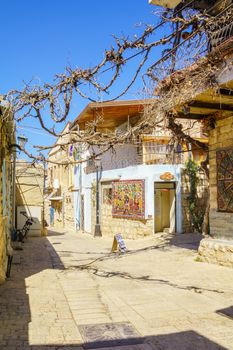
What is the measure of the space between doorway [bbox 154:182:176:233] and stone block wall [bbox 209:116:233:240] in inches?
279

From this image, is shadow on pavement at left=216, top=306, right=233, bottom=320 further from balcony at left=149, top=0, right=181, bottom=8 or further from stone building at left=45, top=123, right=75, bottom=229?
stone building at left=45, top=123, right=75, bottom=229

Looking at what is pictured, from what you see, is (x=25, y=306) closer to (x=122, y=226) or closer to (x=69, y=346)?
(x=69, y=346)

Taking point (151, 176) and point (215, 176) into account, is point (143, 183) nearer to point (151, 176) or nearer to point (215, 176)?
point (151, 176)

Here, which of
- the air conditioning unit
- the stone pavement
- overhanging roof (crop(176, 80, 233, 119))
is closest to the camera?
the stone pavement

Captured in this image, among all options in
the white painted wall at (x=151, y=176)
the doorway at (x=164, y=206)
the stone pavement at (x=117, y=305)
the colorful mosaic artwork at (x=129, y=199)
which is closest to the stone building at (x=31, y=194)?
the colorful mosaic artwork at (x=129, y=199)

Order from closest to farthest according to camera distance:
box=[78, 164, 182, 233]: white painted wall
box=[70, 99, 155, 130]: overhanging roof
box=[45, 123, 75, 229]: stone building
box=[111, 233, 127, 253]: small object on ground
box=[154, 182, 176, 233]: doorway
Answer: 1. box=[111, 233, 127, 253]: small object on ground
2. box=[70, 99, 155, 130]: overhanging roof
3. box=[78, 164, 182, 233]: white painted wall
4. box=[154, 182, 176, 233]: doorway
5. box=[45, 123, 75, 229]: stone building

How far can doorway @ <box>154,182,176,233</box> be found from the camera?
1716cm

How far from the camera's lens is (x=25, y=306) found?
5.84 meters

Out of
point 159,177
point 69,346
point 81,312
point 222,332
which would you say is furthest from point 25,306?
point 159,177

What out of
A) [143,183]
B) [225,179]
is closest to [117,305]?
[225,179]

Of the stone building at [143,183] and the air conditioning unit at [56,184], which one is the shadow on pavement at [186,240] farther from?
the air conditioning unit at [56,184]

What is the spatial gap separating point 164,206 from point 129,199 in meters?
1.79

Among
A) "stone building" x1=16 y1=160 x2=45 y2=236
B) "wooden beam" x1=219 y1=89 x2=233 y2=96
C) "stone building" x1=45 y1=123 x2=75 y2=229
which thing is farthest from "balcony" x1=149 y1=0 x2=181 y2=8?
"stone building" x1=45 y1=123 x2=75 y2=229

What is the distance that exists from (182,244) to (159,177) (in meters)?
4.17
